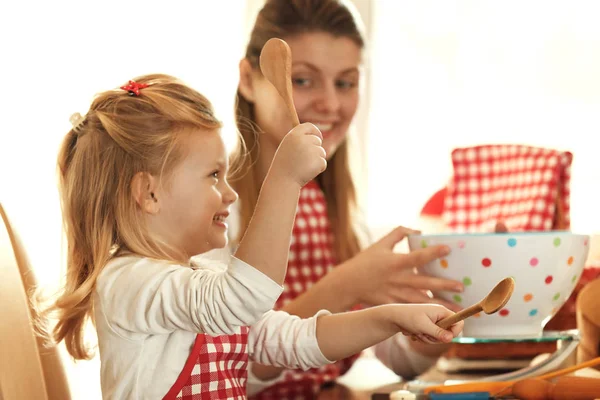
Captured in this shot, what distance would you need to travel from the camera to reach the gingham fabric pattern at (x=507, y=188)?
1638 mm

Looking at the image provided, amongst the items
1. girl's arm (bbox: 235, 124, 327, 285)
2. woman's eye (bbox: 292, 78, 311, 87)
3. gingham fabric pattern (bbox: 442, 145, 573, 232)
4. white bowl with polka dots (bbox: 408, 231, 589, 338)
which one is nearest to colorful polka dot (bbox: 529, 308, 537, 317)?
white bowl with polka dots (bbox: 408, 231, 589, 338)

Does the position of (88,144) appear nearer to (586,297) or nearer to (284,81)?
(284,81)

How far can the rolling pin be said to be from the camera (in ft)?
2.25

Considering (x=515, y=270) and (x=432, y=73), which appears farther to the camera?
(x=432, y=73)

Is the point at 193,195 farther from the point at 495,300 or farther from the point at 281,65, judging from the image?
the point at 495,300

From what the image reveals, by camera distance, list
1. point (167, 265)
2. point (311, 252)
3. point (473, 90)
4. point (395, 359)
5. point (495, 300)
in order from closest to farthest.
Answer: point (495, 300) < point (167, 265) < point (395, 359) < point (311, 252) < point (473, 90)

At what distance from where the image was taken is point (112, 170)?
83 cm

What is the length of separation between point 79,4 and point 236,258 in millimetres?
1076

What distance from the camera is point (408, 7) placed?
2.56 m

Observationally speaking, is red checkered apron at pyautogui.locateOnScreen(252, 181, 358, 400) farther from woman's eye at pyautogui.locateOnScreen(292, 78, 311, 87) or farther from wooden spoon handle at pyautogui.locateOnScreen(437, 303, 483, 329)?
wooden spoon handle at pyautogui.locateOnScreen(437, 303, 483, 329)

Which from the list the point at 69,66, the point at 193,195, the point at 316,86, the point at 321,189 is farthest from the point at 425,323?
the point at 69,66

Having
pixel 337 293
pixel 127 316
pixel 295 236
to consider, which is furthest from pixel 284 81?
pixel 295 236

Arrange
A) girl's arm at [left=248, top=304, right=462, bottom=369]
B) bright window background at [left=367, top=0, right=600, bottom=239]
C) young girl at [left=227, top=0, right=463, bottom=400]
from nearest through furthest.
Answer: girl's arm at [left=248, top=304, right=462, bottom=369], young girl at [left=227, top=0, right=463, bottom=400], bright window background at [left=367, top=0, right=600, bottom=239]

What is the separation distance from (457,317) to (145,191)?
36cm
